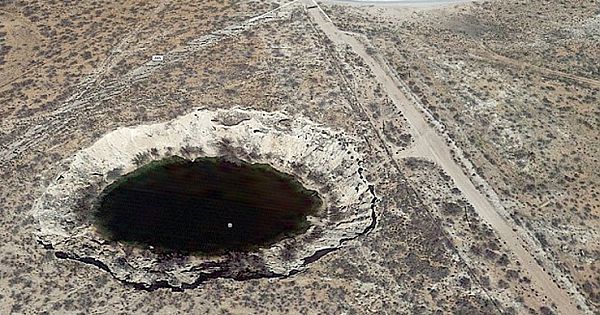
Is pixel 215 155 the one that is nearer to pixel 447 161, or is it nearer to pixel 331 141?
pixel 331 141

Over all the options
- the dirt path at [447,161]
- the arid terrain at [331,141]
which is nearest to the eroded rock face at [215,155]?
the arid terrain at [331,141]

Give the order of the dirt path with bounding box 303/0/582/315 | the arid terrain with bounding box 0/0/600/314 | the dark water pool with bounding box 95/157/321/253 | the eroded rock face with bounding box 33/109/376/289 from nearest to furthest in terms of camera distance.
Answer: the arid terrain with bounding box 0/0/600/314 < the dirt path with bounding box 303/0/582/315 < the eroded rock face with bounding box 33/109/376/289 < the dark water pool with bounding box 95/157/321/253

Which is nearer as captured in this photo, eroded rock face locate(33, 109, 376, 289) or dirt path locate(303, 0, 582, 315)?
dirt path locate(303, 0, 582, 315)

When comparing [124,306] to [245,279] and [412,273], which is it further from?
[412,273]

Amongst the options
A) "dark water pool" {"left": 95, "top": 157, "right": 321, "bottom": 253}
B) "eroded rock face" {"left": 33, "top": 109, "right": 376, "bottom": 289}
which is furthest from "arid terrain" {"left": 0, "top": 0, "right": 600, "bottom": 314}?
"dark water pool" {"left": 95, "top": 157, "right": 321, "bottom": 253}

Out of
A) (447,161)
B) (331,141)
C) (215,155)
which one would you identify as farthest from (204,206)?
(447,161)

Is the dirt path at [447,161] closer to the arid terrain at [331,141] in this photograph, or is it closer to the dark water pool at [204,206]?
the arid terrain at [331,141]

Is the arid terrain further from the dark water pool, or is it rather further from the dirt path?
the dark water pool
